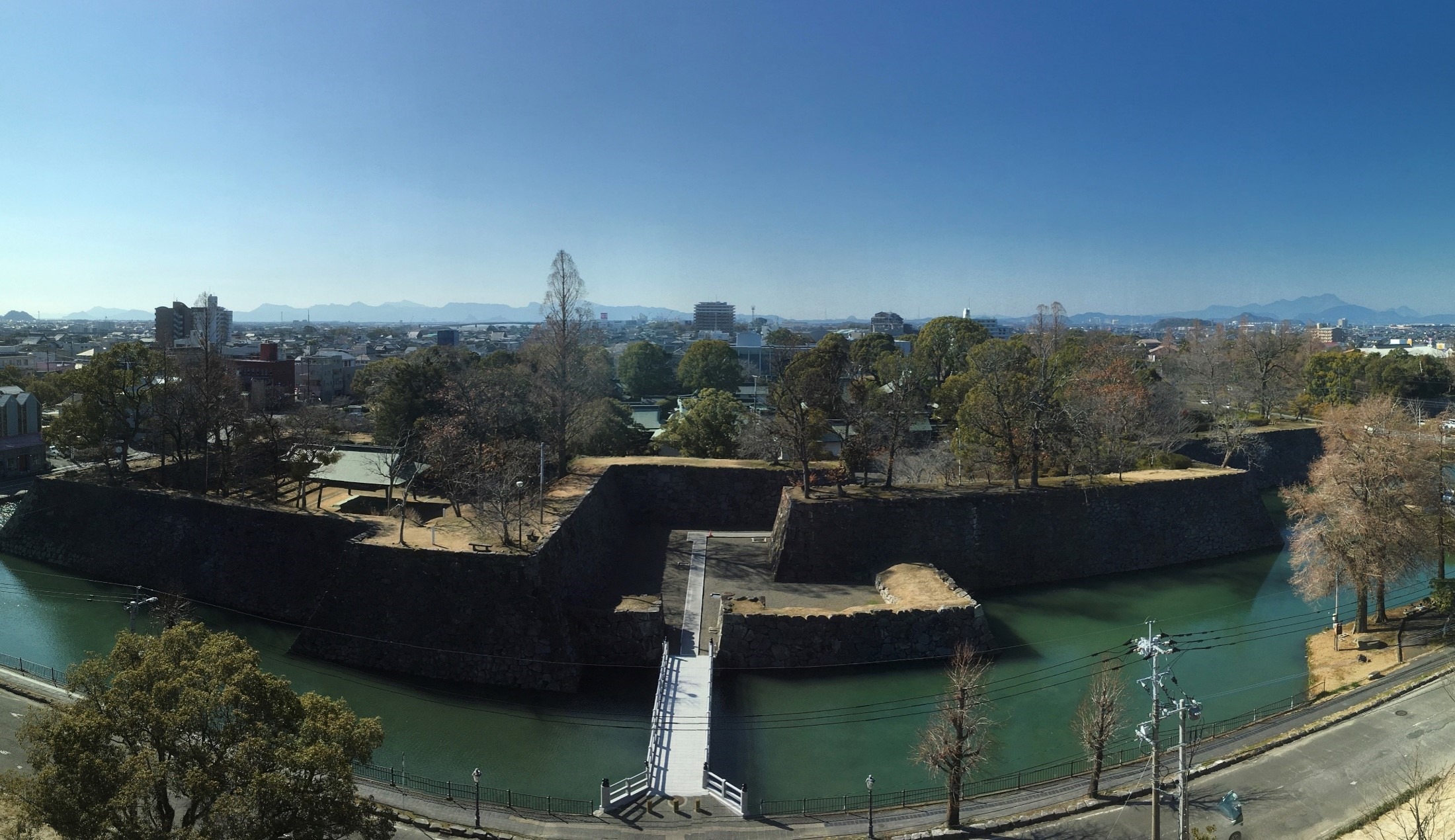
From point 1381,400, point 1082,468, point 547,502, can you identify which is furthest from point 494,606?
point 1381,400

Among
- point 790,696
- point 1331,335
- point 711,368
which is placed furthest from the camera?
point 1331,335

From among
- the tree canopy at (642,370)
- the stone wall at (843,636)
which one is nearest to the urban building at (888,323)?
the tree canopy at (642,370)

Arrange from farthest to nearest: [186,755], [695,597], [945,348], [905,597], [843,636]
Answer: [945,348]
[695,597]
[905,597]
[843,636]
[186,755]

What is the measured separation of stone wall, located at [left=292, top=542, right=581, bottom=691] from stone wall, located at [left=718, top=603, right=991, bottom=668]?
3.70m

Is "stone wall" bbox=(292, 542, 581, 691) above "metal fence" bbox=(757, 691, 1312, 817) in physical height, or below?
above

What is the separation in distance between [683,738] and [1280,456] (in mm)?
35028

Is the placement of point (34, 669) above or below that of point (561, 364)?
below

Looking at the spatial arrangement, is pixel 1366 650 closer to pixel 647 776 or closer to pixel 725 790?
pixel 725 790

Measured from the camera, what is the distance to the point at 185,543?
2223 cm

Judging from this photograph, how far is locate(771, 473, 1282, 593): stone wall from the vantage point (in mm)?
22250

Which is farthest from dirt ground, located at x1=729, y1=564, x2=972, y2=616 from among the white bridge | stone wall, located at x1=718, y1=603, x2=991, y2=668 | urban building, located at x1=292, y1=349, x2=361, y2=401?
urban building, located at x1=292, y1=349, x2=361, y2=401

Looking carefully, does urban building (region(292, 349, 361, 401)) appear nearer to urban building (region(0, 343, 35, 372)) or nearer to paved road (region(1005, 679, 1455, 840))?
urban building (region(0, 343, 35, 372))

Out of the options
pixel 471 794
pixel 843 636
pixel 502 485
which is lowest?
pixel 471 794

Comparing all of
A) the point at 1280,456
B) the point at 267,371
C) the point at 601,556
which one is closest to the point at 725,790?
the point at 601,556
